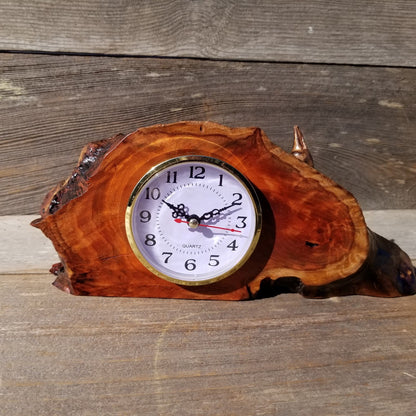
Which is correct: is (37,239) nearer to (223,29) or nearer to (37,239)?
(37,239)

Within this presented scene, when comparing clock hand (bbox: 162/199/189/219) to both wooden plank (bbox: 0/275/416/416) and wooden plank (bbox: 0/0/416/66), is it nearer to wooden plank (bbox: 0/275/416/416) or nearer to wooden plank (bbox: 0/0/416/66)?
wooden plank (bbox: 0/275/416/416)

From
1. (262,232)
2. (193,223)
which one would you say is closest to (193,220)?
(193,223)

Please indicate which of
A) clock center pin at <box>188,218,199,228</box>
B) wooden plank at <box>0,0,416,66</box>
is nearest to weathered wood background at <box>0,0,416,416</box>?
wooden plank at <box>0,0,416,66</box>

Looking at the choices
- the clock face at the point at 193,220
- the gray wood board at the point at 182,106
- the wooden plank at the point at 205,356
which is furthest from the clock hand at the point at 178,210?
the gray wood board at the point at 182,106

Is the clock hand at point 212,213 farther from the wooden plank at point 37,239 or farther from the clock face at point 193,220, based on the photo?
the wooden plank at point 37,239

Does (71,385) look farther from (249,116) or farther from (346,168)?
(346,168)
